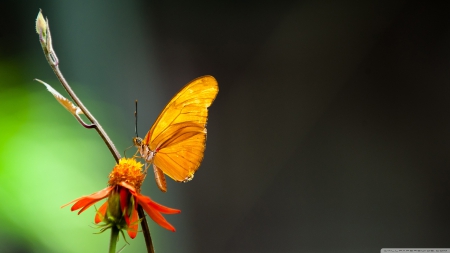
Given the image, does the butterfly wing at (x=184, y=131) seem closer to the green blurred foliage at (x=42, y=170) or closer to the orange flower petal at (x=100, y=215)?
the orange flower petal at (x=100, y=215)

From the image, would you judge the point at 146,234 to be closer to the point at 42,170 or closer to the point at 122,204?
the point at 122,204

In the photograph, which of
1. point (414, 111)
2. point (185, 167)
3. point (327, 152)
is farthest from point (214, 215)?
point (414, 111)

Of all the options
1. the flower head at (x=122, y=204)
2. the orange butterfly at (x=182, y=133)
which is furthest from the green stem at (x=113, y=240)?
the orange butterfly at (x=182, y=133)

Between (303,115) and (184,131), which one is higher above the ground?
(303,115)

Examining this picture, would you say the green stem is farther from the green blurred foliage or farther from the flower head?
the green blurred foliage

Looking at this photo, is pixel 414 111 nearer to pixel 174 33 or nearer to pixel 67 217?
pixel 174 33

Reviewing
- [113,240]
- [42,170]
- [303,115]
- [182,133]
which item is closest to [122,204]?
[113,240]

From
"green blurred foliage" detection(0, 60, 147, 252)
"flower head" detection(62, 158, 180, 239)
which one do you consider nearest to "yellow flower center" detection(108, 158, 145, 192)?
"flower head" detection(62, 158, 180, 239)
